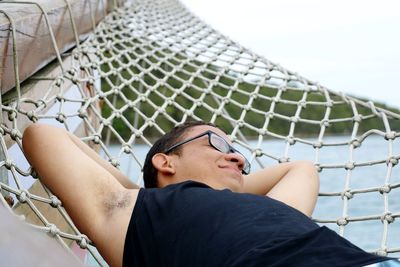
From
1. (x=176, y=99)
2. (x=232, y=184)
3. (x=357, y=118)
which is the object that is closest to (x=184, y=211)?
(x=232, y=184)

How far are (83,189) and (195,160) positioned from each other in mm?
236

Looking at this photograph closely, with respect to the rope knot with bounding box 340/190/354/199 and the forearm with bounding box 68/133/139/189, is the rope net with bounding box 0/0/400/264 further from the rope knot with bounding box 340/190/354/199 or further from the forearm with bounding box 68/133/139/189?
the forearm with bounding box 68/133/139/189

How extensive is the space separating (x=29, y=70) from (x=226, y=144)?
1.65 feet

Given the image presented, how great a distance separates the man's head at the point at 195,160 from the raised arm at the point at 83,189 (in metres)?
0.14

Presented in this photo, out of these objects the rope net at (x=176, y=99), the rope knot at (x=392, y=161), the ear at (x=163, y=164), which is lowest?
the rope net at (x=176, y=99)

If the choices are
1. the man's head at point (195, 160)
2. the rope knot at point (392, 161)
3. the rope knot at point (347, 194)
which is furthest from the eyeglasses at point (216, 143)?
the rope knot at point (392, 161)

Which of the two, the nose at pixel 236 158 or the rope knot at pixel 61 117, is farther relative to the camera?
the rope knot at pixel 61 117

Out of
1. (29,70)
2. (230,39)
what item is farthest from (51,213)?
(230,39)

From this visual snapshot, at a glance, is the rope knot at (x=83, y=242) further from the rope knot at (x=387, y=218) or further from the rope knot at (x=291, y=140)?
the rope knot at (x=291, y=140)

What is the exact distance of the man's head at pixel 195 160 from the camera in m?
1.21

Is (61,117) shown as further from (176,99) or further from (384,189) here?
(176,99)

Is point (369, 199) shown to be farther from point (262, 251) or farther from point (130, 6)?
point (262, 251)

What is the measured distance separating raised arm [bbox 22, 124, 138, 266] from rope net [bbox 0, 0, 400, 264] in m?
0.05

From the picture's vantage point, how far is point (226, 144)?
1.27 metres
